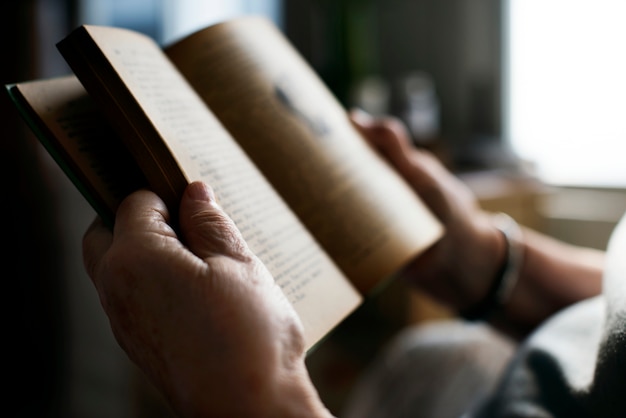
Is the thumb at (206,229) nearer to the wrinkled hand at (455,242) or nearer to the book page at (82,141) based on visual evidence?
the book page at (82,141)

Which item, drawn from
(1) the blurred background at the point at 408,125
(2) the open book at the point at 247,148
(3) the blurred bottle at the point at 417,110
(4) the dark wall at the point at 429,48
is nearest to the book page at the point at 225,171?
(2) the open book at the point at 247,148

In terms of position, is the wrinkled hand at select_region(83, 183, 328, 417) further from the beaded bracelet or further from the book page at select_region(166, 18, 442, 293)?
the beaded bracelet

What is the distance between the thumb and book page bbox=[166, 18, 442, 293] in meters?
0.15

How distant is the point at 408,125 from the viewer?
4.98 feet

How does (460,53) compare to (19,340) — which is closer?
(19,340)

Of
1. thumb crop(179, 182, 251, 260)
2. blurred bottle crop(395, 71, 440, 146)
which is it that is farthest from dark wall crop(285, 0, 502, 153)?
thumb crop(179, 182, 251, 260)

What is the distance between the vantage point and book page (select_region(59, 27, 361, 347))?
1.22 ft

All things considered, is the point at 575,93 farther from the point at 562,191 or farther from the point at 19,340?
the point at 19,340

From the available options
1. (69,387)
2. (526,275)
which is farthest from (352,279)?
(69,387)

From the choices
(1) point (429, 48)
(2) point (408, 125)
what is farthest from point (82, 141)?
(1) point (429, 48)

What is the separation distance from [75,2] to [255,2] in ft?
1.74

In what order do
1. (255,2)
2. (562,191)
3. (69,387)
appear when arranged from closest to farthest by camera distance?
(562,191) → (69,387) → (255,2)

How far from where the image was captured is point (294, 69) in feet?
1.89

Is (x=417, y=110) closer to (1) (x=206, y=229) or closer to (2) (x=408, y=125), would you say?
(2) (x=408, y=125)
